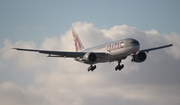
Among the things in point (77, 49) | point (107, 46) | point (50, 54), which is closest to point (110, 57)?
point (107, 46)

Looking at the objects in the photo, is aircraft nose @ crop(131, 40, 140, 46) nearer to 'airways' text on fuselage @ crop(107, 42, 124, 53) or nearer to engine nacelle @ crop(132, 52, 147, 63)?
'airways' text on fuselage @ crop(107, 42, 124, 53)

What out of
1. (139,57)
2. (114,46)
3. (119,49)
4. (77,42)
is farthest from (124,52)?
(77,42)

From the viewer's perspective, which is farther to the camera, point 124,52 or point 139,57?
point 139,57

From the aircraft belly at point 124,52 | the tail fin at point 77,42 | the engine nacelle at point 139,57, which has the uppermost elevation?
the tail fin at point 77,42

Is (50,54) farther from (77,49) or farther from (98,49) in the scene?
(77,49)

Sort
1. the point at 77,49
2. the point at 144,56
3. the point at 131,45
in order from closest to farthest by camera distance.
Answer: the point at 131,45 → the point at 144,56 → the point at 77,49

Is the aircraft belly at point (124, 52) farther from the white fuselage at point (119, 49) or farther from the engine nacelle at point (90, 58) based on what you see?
the engine nacelle at point (90, 58)

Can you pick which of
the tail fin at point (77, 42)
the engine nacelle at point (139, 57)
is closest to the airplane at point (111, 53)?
the engine nacelle at point (139, 57)

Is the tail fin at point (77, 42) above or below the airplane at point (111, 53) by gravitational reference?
above

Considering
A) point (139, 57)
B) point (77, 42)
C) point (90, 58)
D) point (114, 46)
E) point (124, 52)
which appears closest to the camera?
point (124, 52)

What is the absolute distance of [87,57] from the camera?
101 meters

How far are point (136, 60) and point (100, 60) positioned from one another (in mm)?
7605

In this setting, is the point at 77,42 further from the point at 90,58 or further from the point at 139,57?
the point at 139,57

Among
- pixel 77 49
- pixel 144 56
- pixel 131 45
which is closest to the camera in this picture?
pixel 131 45
